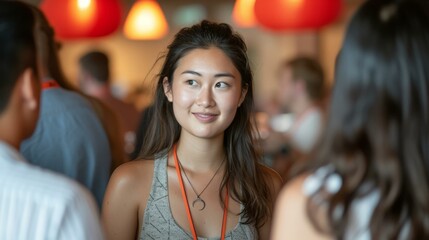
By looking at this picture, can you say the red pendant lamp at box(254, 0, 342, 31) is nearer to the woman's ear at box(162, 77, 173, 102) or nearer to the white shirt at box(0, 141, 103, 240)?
the woman's ear at box(162, 77, 173, 102)

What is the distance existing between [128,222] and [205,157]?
0.35 m

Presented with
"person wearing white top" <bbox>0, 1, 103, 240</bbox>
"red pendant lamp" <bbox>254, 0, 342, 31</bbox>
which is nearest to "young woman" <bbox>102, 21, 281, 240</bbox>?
"person wearing white top" <bbox>0, 1, 103, 240</bbox>

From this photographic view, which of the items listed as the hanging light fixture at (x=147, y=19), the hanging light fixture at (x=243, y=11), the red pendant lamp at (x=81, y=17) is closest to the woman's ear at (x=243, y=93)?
the red pendant lamp at (x=81, y=17)

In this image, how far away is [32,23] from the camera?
1884 mm

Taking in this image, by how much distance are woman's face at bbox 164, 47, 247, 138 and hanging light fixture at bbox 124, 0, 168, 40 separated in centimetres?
426

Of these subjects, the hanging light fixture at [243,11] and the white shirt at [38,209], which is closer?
the white shirt at [38,209]

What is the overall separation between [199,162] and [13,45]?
→ 118cm

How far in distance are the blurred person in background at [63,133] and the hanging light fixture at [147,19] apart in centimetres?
372

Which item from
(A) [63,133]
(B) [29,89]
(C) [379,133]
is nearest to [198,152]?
(A) [63,133]

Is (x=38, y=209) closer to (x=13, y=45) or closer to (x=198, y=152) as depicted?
(x=13, y=45)

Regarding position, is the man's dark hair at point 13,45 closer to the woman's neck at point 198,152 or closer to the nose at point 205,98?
the nose at point 205,98

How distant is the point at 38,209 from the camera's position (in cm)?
174

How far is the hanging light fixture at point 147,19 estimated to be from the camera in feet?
23.2

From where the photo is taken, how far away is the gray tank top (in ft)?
8.96
